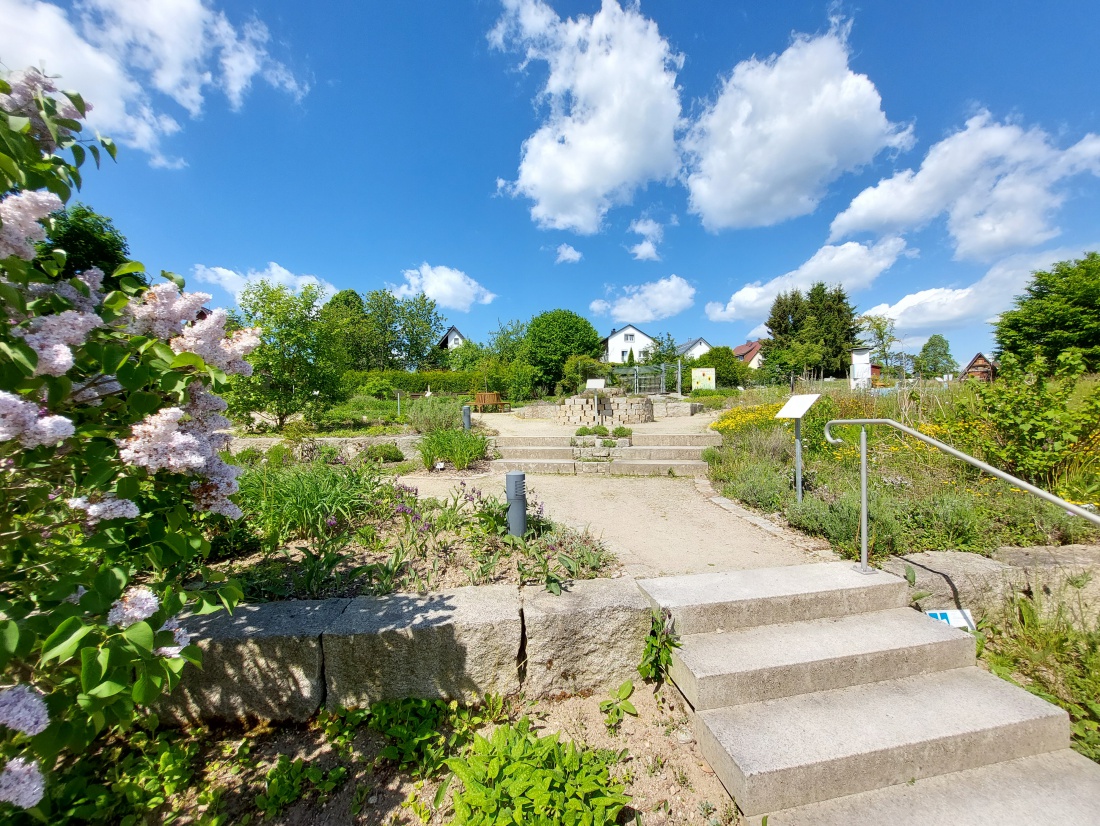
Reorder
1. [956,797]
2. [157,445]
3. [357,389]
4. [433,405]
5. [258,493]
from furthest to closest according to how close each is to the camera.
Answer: [357,389] → [433,405] → [258,493] → [956,797] → [157,445]

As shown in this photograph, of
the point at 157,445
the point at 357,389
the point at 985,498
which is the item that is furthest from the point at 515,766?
the point at 357,389

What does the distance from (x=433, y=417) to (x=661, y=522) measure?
571cm

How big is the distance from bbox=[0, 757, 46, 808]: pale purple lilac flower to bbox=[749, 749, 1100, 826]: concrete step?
7.23ft

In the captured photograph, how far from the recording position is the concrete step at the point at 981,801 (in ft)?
5.46

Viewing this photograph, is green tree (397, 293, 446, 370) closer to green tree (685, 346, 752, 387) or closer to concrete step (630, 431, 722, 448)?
green tree (685, 346, 752, 387)

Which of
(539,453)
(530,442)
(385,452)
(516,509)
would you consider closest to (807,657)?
(516,509)

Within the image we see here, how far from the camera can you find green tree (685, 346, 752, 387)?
107 ft

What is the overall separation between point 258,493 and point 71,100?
2.97 meters

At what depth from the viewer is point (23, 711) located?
33.8 inches

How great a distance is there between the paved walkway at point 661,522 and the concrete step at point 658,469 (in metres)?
0.17

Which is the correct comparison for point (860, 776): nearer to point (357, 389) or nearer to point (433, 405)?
point (433, 405)

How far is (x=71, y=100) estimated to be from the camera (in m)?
1.15

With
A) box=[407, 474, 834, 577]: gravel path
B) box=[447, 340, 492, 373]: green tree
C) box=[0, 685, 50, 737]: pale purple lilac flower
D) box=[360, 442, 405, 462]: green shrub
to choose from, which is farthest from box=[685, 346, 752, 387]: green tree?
box=[0, 685, 50, 737]: pale purple lilac flower

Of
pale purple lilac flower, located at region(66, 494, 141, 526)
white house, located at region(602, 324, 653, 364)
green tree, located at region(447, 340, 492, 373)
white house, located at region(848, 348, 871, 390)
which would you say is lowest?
pale purple lilac flower, located at region(66, 494, 141, 526)
